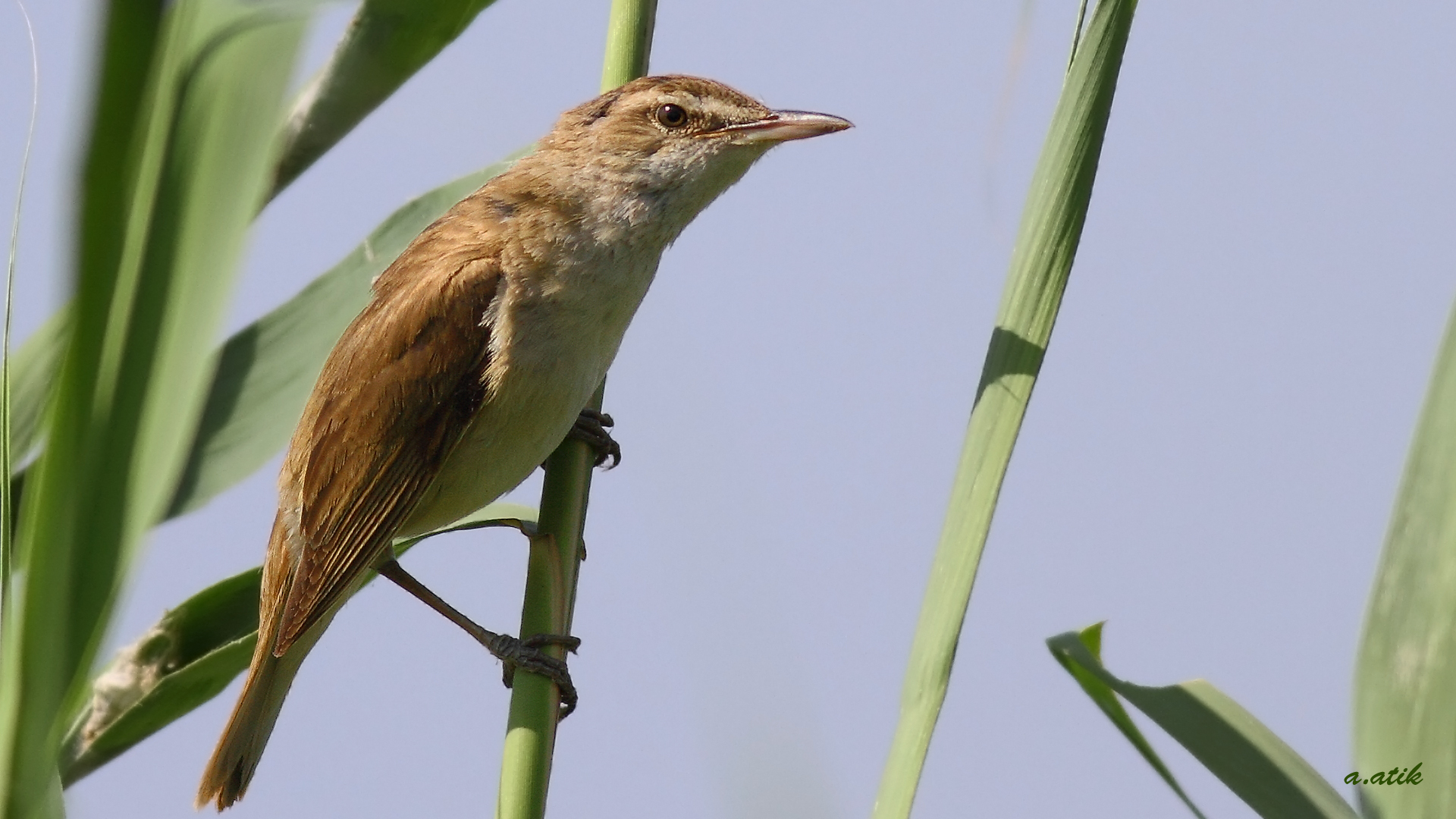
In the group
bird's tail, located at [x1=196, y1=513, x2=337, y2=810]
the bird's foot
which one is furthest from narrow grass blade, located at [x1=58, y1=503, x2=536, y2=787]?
the bird's foot

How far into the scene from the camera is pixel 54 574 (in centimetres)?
79

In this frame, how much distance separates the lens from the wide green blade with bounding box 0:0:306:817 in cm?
74

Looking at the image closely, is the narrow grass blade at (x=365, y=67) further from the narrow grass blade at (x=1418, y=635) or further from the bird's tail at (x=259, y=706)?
the narrow grass blade at (x=1418, y=635)

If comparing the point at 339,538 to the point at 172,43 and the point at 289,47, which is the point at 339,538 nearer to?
the point at 289,47

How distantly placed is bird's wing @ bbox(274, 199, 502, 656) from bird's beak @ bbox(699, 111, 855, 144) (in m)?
0.53

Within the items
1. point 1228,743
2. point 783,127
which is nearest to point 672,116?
point 783,127

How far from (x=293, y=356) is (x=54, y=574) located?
1.46m

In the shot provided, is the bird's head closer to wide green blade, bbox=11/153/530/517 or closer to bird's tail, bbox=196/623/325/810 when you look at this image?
wide green blade, bbox=11/153/530/517

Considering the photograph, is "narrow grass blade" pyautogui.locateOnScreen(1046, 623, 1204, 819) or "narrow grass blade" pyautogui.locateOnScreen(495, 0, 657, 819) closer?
"narrow grass blade" pyautogui.locateOnScreen(1046, 623, 1204, 819)

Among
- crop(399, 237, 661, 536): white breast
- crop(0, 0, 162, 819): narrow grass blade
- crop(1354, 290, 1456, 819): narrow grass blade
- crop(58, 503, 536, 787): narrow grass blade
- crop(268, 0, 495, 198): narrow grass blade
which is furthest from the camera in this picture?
crop(399, 237, 661, 536): white breast

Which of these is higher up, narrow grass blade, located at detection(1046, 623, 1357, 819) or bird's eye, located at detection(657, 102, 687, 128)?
bird's eye, located at detection(657, 102, 687, 128)

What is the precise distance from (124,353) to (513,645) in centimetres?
129

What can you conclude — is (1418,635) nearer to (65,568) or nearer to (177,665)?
(65,568)

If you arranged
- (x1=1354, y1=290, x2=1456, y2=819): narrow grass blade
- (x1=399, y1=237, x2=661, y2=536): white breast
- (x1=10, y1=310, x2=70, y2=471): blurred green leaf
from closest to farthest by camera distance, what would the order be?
(x1=1354, y1=290, x2=1456, y2=819): narrow grass blade < (x1=10, y1=310, x2=70, y2=471): blurred green leaf < (x1=399, y1=237, x2=661, y2=536): white breast
